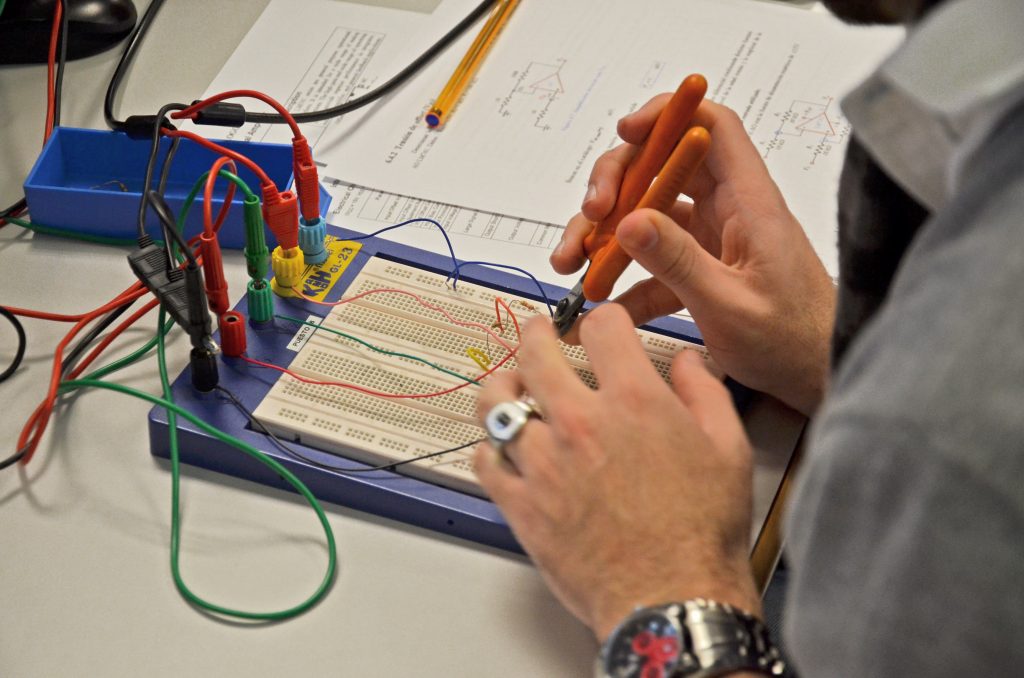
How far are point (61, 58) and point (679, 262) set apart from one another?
2.73ft

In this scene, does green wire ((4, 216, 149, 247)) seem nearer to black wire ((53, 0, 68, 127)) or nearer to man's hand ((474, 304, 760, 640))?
Answer: black wire ((53, 0, 68, 127))

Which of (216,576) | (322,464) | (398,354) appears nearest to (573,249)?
(398,354)

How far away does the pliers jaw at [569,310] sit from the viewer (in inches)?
34.3

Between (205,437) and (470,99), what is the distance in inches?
23.2

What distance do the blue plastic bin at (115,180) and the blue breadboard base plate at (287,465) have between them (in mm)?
171

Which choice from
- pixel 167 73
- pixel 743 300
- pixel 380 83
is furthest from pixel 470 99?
pixel 743 300

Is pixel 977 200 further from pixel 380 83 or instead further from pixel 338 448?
pixel 380 83

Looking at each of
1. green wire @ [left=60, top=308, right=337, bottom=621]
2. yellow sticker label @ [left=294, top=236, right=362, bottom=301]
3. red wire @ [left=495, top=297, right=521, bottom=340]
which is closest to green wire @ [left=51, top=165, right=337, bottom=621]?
green wire @ [left=60, top=308, right=337, bottom=621]

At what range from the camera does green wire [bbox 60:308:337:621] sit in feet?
2.40

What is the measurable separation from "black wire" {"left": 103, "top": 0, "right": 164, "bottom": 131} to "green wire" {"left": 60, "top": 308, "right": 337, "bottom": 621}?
344 mm

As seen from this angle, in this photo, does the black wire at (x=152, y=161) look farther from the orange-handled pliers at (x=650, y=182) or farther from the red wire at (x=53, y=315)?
the orange-handled pliers at (x=650, y=182)

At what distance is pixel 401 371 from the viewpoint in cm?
86

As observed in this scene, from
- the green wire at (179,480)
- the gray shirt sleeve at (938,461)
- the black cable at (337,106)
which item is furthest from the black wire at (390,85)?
the gray shirt sleeve at (938,461)

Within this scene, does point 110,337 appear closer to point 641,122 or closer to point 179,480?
point 179,480
